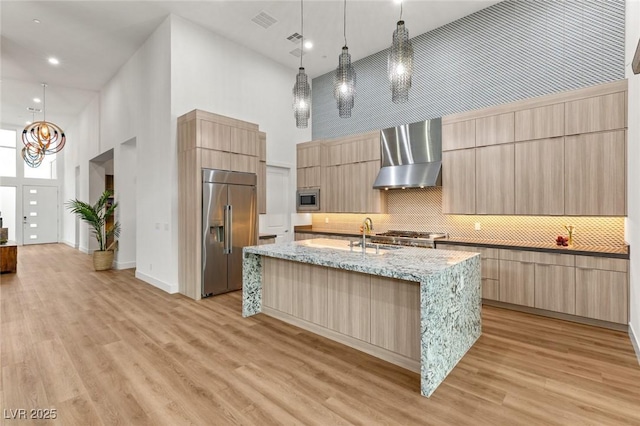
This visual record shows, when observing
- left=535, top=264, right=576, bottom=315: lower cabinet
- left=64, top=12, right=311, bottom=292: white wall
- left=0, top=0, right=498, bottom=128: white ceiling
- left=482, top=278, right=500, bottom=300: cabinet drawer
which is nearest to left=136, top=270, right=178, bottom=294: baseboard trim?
left=64, top=12, right=311, bottom=292: white wall

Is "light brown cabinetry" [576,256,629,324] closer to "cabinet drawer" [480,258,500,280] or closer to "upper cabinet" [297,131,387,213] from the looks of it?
"cabinet drawer" [480,258,500,280]

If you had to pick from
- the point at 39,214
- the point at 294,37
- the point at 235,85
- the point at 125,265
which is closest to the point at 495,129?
the point at 294,37

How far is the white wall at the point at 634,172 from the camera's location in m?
2.84

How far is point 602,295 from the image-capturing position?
11.2 ft

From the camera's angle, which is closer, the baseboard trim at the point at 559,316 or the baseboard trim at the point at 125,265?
the baseboard trim at the point at 559,316

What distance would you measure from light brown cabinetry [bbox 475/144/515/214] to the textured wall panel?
3.09 feet

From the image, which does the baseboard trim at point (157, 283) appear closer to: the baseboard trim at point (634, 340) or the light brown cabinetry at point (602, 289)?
the light brown cabinetry at point (602, 289)

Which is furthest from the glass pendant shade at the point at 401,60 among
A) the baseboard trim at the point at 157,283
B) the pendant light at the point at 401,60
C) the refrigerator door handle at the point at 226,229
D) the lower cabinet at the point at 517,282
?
the baseboard trim at the point at 157,283

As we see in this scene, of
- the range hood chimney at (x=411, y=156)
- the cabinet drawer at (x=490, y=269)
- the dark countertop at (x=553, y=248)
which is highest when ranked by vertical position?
the range hood chimney at (x=411, y=156)

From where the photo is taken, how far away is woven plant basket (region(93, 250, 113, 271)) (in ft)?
22.1

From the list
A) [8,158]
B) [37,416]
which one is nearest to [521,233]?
[37,416]

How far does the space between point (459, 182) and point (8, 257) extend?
9.04 meters

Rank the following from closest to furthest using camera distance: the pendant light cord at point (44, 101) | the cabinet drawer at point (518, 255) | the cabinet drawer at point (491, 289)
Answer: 1. the cabinet drawer at point (518, 255)
2. the cabinet drawer at point (491, 289)
3. the pendant light cord at point (44, 101)

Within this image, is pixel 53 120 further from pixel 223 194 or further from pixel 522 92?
pixel 522 92
